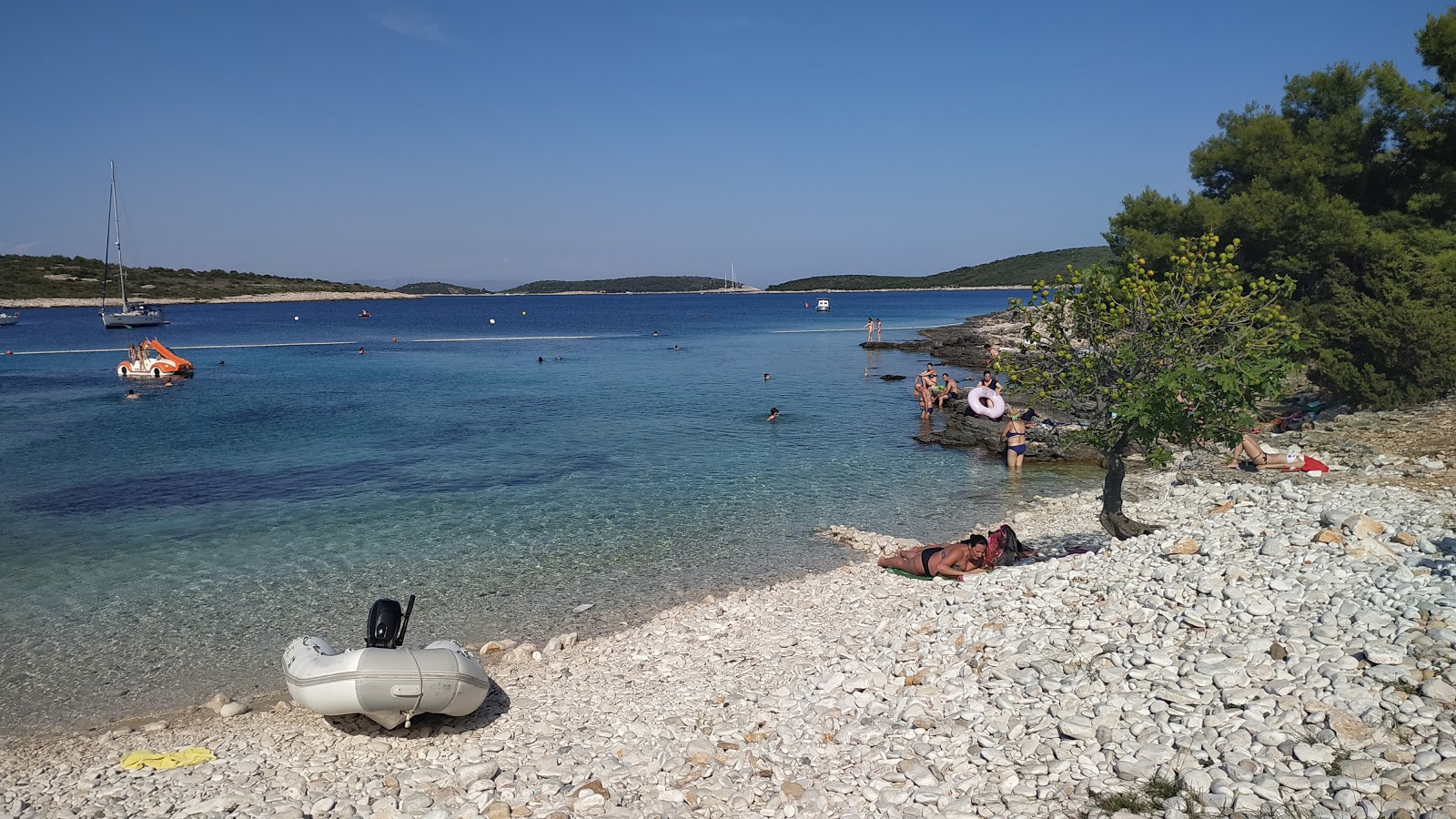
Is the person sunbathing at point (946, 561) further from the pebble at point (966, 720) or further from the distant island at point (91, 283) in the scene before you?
the distant island at point (91, 283)

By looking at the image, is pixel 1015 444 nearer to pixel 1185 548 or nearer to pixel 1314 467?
pixel 1314 467

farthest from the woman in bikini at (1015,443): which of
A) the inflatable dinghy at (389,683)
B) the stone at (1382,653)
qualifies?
the inflatable dinghy at (389,683)

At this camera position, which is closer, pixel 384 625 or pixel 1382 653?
pixel 1382 653

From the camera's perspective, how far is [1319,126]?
29031 mm

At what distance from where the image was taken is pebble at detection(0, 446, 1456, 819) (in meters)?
6.35

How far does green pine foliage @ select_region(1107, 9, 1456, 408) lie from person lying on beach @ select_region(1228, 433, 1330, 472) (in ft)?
15.4

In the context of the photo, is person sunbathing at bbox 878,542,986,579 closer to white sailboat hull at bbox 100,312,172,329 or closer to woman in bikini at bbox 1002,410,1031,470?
woman in bikini at bbox 1002,410,1031,470

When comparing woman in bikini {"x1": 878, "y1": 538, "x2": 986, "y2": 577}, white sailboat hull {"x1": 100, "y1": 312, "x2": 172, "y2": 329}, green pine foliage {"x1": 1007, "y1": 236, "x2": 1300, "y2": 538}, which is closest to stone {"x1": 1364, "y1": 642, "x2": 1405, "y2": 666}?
green pine foliage {"x1": 1007, "y1": 236, "x2": 1300, "y2": 538}

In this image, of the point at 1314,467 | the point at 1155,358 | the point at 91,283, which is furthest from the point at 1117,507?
the point at 91,283

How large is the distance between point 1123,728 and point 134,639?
12354 millimetres

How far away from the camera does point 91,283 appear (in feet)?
520

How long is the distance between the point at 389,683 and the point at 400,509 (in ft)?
37.8

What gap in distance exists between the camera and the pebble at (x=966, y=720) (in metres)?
6.35

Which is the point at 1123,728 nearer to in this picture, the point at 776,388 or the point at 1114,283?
the point at 1114,283
